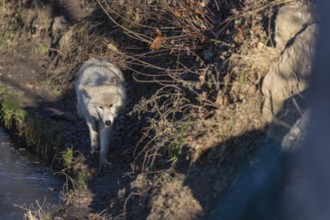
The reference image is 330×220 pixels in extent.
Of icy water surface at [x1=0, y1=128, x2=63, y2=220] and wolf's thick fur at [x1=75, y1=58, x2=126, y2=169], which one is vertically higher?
wolf's thick fur at [x1=75, y1=58, x2=126, y2=169]

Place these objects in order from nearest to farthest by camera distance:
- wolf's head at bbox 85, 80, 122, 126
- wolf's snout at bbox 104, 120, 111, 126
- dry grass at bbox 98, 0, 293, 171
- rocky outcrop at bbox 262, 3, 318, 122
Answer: rocky outcrop at bbox 262, 3, 318, 122, dry grass at bbox 98, 0, 293, 171, wolf's snout at bbox 104, 120, 111, 126, wolf's head at bbox 85, 80, 122, 126

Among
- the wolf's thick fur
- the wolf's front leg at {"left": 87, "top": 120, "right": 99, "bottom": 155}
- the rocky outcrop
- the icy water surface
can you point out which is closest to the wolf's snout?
the wolf's thick fur

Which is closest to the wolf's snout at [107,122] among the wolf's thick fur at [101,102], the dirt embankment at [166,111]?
the wolf's thick fur at [101,102]

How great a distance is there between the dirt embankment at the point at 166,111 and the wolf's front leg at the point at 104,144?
18 cm

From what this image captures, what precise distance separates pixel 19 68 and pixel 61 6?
2056mm

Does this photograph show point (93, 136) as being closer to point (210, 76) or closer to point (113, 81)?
point (113, 81)

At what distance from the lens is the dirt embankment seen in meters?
8.08

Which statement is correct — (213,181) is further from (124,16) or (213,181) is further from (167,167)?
(124,16)

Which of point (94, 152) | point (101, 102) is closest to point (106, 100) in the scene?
point (101, 102)

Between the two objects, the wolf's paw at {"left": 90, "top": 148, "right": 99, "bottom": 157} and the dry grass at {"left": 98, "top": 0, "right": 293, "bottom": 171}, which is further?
the wolf's paw at {"left": 90, "top": 148, "right": 99, "bottom": 157}

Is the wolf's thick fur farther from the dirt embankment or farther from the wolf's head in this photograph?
the dirt embankment

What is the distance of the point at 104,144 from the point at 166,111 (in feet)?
5.34

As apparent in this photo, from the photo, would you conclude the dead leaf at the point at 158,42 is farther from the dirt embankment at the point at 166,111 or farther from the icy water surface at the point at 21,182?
the icy water surface at the point at 21,182

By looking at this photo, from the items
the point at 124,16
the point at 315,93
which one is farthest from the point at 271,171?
the point at 124,16
